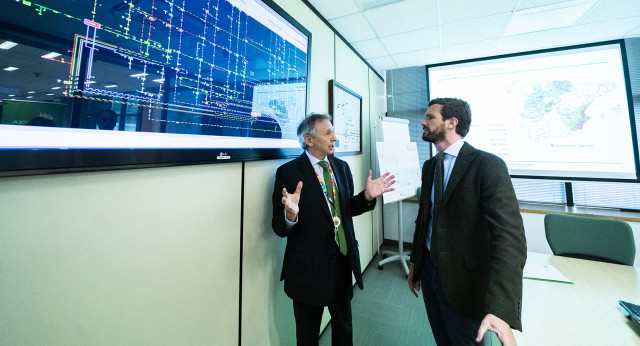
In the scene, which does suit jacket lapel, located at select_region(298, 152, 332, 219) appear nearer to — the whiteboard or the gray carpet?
the gray carpet

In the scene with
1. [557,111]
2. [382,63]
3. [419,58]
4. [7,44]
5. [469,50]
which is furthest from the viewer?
[382,63]

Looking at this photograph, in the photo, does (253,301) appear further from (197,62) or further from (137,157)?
(197,62)

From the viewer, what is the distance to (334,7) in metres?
2.07

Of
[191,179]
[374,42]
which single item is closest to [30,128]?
[191,179]

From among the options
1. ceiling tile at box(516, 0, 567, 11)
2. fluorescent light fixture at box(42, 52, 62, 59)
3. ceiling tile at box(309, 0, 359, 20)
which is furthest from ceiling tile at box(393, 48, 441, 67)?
fluorescent light fixture at box(42, 52, 62, 59)

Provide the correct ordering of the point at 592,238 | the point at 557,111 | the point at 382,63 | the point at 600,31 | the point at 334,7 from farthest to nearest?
the point at 382,63 < the point at 557,111 < the point at 600,31 < the point at 334,7 < the point at 592,238

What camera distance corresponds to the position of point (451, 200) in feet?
3.88

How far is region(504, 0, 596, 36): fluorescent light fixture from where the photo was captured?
83.4 inches

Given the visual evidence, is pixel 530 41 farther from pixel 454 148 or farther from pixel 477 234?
pixel 477 234

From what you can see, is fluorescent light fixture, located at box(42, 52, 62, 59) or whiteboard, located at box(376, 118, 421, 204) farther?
whiteboard, located at box(376, 118, 421, 204)

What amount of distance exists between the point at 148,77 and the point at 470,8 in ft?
8.72

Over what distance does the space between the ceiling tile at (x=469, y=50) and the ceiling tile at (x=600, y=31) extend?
0.73 meters

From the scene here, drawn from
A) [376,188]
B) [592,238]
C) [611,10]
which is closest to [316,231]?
[376,188]

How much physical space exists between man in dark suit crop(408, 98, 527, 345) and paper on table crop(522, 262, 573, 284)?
0.54 m
